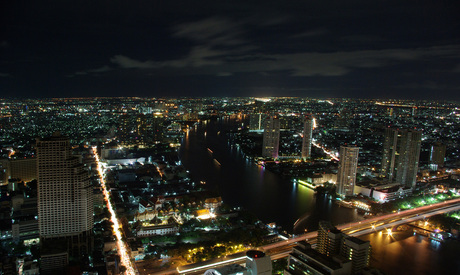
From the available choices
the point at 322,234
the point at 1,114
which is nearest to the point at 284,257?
the point at 322,234

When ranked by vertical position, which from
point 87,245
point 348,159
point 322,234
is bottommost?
point 87,245

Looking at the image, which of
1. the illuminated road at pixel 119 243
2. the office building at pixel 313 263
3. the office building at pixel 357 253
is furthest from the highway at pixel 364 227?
the office building at pixel 357 253

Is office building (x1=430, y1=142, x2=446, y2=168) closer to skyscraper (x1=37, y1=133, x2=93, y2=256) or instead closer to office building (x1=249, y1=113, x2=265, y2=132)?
office building (x1=249, y1=113, x2=265, y2=132)

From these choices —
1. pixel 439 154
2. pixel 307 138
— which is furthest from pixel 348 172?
pixel 439 154

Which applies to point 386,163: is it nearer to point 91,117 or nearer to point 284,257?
point 284,257

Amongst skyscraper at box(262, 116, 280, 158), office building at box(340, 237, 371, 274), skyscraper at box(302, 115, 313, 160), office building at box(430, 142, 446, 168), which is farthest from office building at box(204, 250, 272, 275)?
office building at box(430, 142, 446, 168)

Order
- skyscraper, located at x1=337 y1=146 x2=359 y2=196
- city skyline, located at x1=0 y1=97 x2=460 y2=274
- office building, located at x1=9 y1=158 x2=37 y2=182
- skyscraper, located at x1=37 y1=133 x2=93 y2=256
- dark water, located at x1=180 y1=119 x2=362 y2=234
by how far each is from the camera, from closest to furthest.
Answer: city skyline, located at x1=0 y1=97 x2=460 y2=274
skyscraper, located at x1=37 y1=133 x2=93 y2=256
dark water, located at x1=180 y1=119 x2=362 y2=234
skyscraper, located at x1=337 y1=146 x2=359 y2=196
office building, located at x1=9 y1=158 x2=37 y2=182
